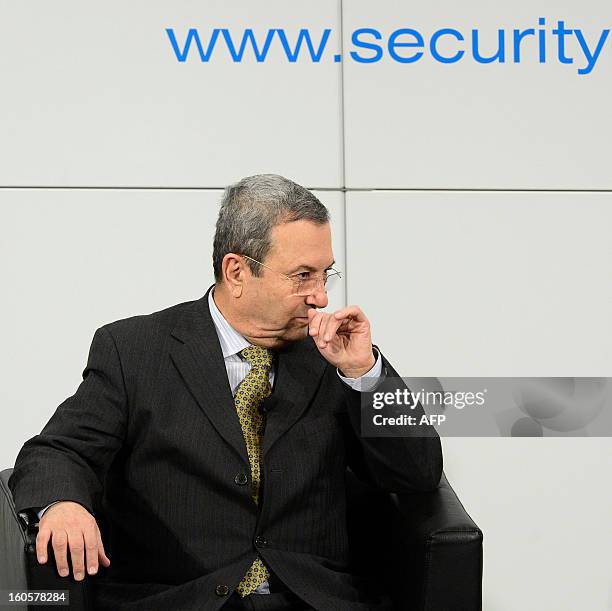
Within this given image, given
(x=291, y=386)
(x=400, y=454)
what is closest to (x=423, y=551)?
(x=400, y=454)

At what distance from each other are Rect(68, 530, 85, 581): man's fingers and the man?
0.73 feet

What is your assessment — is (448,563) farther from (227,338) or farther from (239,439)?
(227,338)

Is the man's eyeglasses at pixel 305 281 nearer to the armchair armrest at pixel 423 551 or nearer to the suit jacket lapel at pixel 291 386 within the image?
the suit jacket lapel at pixel 291 386

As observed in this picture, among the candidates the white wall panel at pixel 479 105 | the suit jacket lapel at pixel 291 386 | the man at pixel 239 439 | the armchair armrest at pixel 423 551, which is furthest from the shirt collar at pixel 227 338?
the white wall panel at pixel 479 105

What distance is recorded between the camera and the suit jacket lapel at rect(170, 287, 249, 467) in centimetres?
243

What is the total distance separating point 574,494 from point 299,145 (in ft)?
4.84

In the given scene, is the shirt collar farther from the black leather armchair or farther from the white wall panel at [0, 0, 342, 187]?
the white wall panel at [0, 0, 342, 187]

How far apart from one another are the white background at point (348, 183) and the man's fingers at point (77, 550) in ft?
4.35

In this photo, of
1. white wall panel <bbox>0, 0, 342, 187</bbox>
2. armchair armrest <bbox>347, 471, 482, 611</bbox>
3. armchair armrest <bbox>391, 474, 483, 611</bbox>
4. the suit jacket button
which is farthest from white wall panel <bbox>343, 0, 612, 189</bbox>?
armchair armrest <bbox>391, 474, 483, 611</bbox>

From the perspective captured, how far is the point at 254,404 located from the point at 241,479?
189 millimetres

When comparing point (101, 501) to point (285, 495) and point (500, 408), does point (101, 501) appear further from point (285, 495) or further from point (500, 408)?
Answer: point (500, 408)

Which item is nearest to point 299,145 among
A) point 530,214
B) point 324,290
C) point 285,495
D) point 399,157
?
point 399,157

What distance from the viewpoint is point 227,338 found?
255 cm

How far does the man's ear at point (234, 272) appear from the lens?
2.50 m
